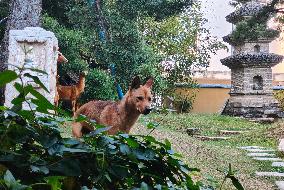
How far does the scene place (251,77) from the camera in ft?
Answer: 68.4

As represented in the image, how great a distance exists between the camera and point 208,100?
22859 mm

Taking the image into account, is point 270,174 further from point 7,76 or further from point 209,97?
point 209,97

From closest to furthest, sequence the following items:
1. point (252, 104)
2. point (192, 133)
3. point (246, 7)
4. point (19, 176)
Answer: point (19, 176)
point (192, 133)
point (252, 104)
point (246, 7)

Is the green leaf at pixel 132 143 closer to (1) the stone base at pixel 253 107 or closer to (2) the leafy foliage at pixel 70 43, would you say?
(2) the leafy foliage at pixel 70 43

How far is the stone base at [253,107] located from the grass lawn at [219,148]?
13.5 ft

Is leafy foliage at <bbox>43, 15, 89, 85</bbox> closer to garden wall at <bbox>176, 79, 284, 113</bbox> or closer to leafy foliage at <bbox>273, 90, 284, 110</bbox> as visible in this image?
garden wall at <bbox>176, 79, 284, 113</bbox>

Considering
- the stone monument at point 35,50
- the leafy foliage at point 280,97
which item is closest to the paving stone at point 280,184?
the stone monument at point 35,50

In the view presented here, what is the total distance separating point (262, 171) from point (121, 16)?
7.33m

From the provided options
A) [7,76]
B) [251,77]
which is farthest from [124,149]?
[251,77]

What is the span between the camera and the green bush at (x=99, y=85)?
11.7 m

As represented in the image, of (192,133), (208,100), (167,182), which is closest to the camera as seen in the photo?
(167,182)

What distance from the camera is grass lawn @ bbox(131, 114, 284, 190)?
547cm

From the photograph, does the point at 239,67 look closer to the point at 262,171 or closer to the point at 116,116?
the point at 262,171

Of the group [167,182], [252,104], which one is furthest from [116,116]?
[252,104]
